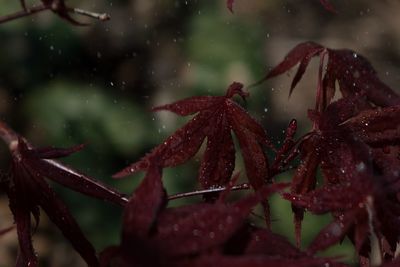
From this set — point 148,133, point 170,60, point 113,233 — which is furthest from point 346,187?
point 170,60

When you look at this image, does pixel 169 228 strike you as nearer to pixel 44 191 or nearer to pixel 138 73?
pixel 44 191

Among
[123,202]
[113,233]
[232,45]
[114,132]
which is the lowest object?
[113,233]

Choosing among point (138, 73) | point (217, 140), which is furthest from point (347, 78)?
point (138, 73)

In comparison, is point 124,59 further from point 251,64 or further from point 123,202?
point 123,202

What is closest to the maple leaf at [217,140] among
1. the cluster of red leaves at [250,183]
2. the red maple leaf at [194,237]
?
the cluster of red leaves at [250,183]

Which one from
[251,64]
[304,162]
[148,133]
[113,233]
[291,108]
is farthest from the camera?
[291,108]

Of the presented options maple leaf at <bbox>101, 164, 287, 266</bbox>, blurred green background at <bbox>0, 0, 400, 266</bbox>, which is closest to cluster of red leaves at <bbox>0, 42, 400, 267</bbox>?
maple leaf at <bbox>101, 164, 287, 266</bbox>
